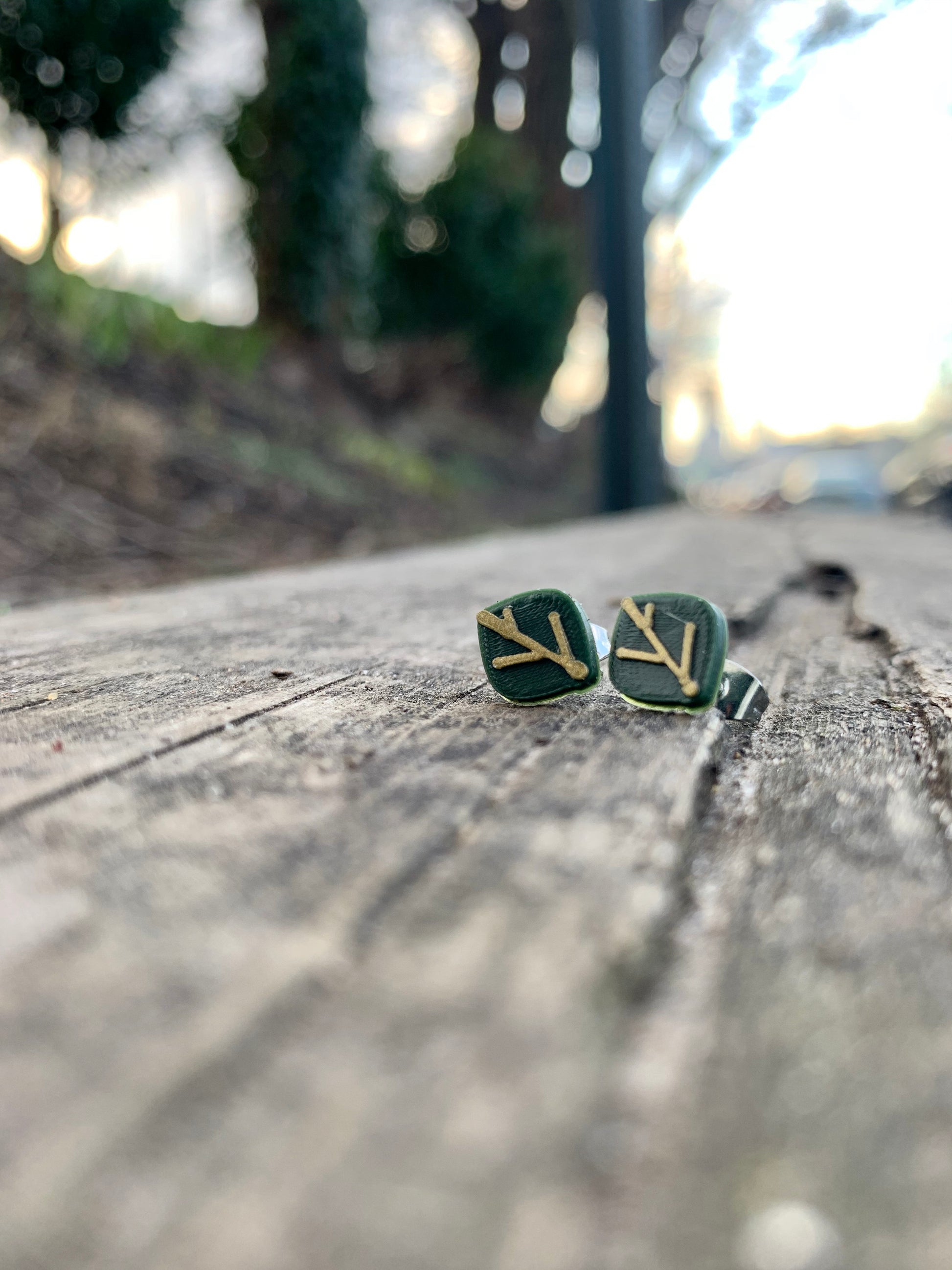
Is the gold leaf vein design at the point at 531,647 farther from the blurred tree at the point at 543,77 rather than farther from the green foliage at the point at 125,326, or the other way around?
the blurred tree at the point at 543,77

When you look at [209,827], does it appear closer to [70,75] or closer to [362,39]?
[70,75]

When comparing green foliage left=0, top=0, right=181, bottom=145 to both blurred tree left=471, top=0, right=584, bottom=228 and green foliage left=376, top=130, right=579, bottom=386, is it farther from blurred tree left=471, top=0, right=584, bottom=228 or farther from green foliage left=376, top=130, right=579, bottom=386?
blurred tree left=471, top=0, right=584, bottom=228

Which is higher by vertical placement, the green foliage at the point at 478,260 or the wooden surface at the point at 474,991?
the green foliage at the point at 478,260

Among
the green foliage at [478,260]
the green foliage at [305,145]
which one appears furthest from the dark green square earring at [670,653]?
the green foliage at [478,260]

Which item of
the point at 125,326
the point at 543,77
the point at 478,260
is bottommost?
the point at 125,326


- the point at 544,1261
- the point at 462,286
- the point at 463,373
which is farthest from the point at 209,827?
the point at 463,373

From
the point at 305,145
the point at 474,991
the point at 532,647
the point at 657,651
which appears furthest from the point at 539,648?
the point at 305,145

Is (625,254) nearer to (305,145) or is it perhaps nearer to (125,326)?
(305,145)
